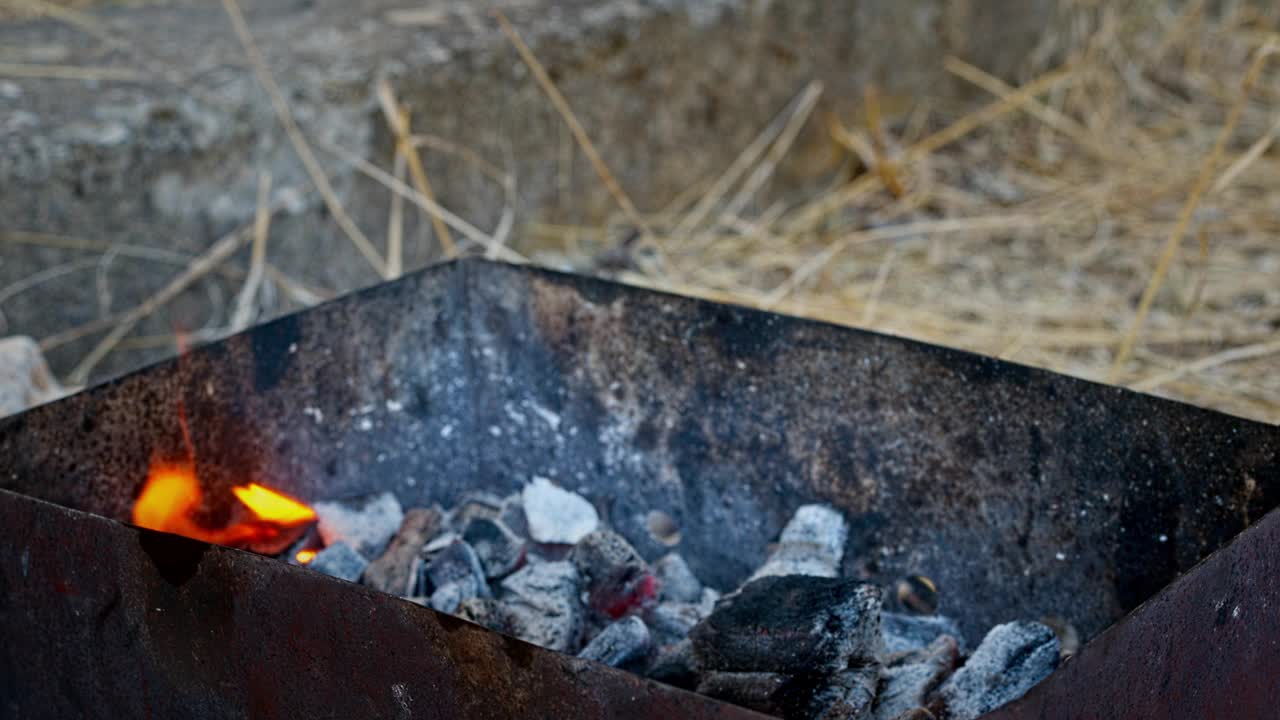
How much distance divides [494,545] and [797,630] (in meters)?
0.60

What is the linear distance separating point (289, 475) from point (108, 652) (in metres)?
0.62

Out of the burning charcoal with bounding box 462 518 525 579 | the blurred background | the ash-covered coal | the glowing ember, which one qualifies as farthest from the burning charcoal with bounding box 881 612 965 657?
the blurred background

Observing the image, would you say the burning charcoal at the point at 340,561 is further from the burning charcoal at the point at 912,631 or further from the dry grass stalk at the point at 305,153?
the dry grass stalk at the point at 305,153

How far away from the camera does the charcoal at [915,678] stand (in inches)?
61.6

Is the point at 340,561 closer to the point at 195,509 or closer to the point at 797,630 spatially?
the point at 195,509

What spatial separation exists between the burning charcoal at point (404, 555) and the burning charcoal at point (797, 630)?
1.65 ft

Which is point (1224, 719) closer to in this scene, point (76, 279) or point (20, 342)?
point (20, 342)

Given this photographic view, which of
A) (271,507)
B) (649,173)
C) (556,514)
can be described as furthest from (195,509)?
(649,173)

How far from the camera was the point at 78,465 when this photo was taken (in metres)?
1.74

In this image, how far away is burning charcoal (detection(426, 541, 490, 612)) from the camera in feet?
6.13

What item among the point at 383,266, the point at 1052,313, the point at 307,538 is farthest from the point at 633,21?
the point at 307,538

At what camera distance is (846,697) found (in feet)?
4.80

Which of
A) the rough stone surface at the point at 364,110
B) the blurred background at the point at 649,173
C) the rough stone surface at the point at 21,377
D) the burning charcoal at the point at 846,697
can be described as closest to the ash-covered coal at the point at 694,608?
the burning charcoal at the point at 846,697

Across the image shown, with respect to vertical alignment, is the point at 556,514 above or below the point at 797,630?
below
